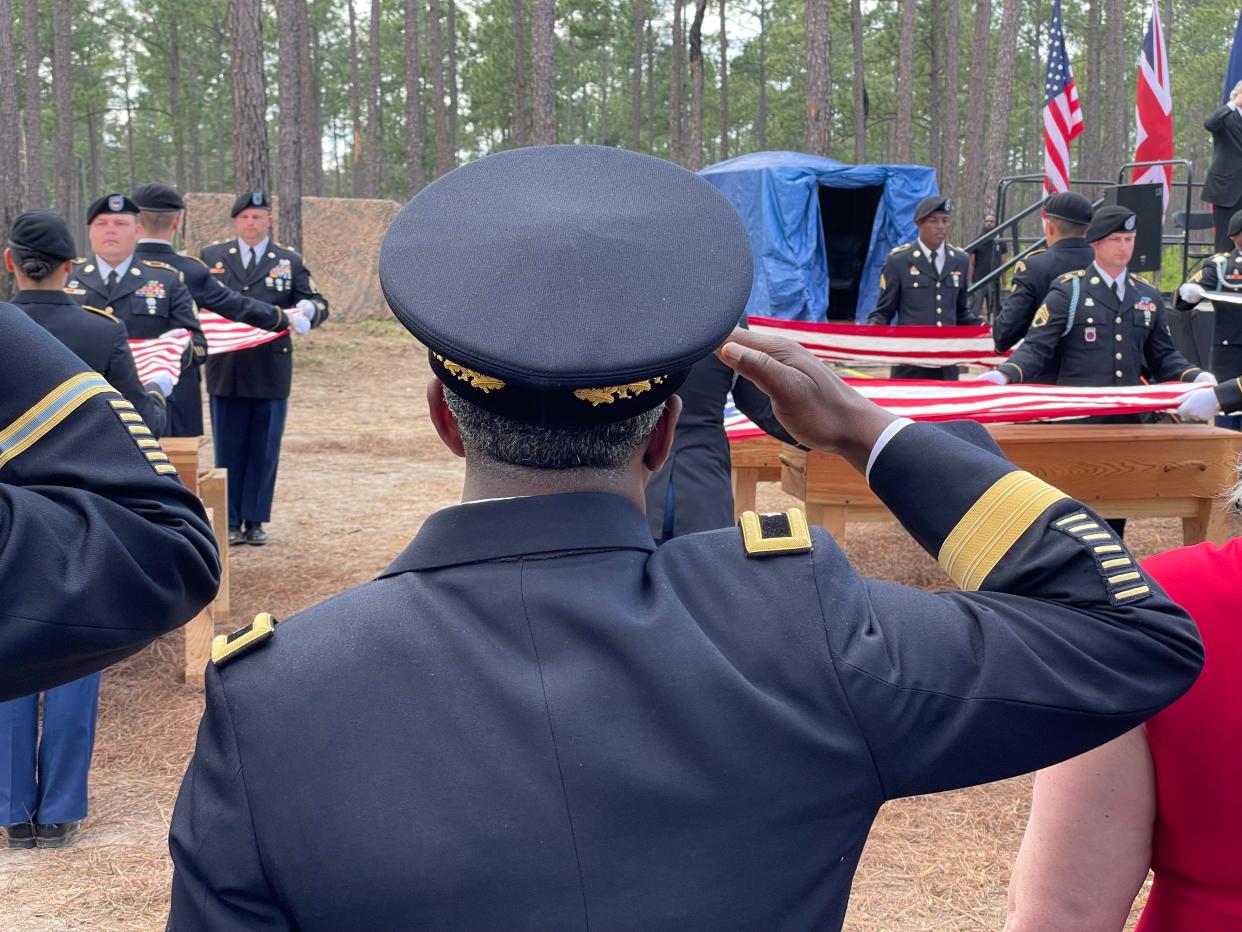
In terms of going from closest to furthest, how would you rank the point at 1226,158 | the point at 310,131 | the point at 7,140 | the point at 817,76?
the point at 1226,158
the point at 7,140
the point at 817,76
the point at 310,131

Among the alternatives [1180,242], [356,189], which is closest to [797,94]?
[356,189]

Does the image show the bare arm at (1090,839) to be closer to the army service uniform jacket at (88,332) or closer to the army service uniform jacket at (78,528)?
the army service uniform jacket at (78,528)

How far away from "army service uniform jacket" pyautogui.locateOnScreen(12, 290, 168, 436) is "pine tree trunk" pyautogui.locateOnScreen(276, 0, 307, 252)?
13414 millimetres

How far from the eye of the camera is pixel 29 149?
30.8 m

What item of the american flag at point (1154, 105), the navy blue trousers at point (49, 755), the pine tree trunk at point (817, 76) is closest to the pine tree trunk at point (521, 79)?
the pine tree trunk at point (817, 76)

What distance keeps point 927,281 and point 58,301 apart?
22.9 feet

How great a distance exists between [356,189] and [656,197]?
152 feet

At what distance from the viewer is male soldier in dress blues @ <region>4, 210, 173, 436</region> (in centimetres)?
399

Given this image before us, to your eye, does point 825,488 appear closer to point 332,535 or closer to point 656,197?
point 332,535

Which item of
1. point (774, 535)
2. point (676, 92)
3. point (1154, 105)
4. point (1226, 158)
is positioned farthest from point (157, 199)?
point (676, 92)

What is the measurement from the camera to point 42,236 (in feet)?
13.1

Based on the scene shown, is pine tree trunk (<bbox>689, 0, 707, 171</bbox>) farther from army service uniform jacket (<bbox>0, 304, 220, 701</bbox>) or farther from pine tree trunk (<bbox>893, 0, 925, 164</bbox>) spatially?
army service uniform jacket (<bbox>0, 304, 220, 701</bbox>)

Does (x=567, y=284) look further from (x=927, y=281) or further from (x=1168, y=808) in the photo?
(x=927, y=281)

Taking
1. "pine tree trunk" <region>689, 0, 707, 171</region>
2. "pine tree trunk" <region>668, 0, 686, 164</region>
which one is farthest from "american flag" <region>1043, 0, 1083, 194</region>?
"pine tree trunk" <region>668, 0, 686, 164</region>
